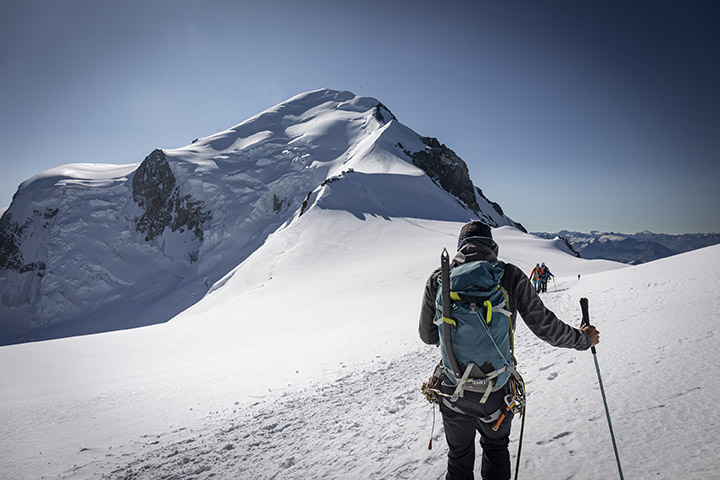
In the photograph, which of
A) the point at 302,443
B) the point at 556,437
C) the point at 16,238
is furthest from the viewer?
the point at 16,238

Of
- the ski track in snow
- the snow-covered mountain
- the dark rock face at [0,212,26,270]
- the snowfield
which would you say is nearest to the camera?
the snowfield

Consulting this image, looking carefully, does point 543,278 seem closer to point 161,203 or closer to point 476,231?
point 476,231

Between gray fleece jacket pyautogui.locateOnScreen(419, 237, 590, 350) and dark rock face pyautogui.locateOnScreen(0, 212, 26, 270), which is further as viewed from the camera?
dark rock face pyautogui.locateOnScreen(0, 212, 26, 270)

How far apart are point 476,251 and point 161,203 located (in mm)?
88184

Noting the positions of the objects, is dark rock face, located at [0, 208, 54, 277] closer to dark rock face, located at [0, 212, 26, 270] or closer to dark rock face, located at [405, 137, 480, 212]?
dark rock face, located at [0, 212, 26, 270]

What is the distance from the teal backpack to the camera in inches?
107

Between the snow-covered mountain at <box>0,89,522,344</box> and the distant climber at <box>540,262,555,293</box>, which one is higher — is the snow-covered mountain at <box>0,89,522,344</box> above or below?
above

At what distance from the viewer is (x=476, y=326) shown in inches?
107

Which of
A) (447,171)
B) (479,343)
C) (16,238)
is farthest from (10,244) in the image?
(479,343)

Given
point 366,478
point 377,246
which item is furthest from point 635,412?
point 377,246

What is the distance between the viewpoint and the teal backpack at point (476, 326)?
2711mm

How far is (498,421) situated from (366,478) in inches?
83.6

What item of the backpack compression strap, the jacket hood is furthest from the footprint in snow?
the jacket hood

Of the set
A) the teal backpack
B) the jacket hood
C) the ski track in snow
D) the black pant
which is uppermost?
the jacket hood
